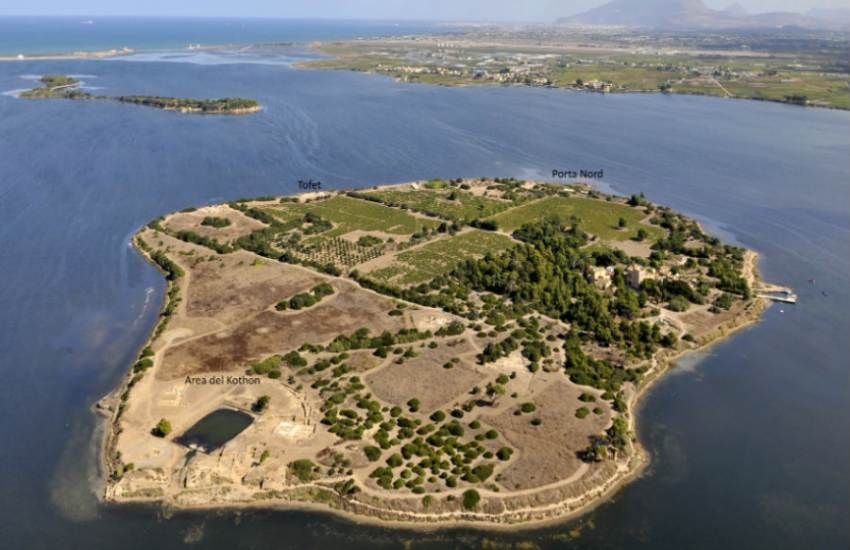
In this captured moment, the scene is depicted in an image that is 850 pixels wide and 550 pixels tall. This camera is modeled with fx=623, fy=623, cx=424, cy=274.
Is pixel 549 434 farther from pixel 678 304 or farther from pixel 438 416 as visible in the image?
pixel 678 304

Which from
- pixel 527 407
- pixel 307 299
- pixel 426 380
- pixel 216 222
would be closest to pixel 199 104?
pixel 216 222

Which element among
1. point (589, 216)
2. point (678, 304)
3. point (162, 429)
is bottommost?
point (162, 429)

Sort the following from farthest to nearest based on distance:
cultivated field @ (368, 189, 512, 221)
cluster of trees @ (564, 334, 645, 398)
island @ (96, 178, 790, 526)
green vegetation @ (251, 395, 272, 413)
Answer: cultivated field @ (368, 189, 512, 221) → cluster of trees @ (564, 334, 645, 398) → green vegetation @ (251, 395, 272, 413) → island @ (96, 178, 790, 526)

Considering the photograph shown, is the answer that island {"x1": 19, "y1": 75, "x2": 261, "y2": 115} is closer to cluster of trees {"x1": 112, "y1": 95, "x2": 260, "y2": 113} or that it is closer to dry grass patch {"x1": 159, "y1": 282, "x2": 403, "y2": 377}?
cluster of trees {"x1": 112, "y1": 95, "x2": 260, "y2": 113}

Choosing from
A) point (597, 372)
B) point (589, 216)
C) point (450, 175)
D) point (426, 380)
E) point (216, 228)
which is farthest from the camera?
point (450, 175)

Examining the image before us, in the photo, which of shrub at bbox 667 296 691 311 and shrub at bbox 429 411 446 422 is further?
shrub at bbox 667 296 691 311

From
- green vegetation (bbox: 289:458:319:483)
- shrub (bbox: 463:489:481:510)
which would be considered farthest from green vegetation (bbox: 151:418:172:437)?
shrub (bbox: 463:489:481:510)
